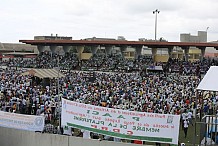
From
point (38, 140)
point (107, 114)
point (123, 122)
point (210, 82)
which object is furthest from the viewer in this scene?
point (38, 140)

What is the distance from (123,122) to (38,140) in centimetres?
254

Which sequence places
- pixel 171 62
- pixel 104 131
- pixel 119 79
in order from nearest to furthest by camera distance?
pixel 104 131 → pixel 119 79 → pixel 171 62

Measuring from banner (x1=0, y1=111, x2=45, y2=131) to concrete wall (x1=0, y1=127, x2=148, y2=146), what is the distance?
20cm

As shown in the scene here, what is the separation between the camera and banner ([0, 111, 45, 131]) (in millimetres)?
11008

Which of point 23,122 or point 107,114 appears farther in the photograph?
point 23,122

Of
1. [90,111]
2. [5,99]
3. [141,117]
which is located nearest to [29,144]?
[90,111]

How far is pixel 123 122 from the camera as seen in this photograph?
9.82 meters

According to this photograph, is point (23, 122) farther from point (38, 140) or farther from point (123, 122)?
point (123, 122)

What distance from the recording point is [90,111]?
1025cm

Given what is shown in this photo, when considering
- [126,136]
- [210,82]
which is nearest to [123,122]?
[126,136]

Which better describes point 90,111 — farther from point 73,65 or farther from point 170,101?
point 73,65

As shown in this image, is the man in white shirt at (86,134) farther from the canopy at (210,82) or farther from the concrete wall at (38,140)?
the canopy at (210,82)

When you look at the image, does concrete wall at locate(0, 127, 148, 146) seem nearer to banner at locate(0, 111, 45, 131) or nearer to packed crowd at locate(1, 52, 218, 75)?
banner at locate(0, 111, 45, 131)

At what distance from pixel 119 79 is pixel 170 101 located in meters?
12.3
